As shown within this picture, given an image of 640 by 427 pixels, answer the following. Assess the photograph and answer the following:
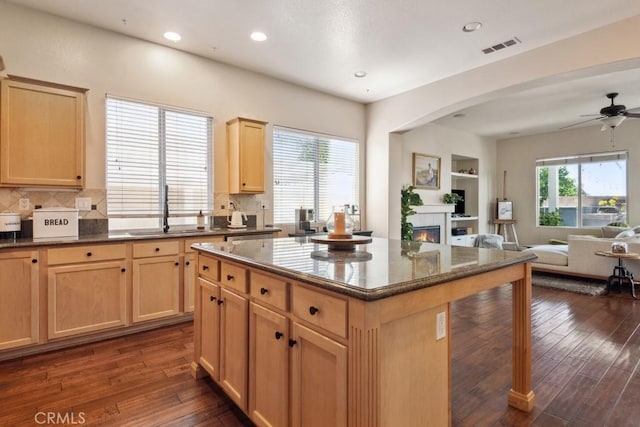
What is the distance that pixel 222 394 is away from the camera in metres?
2.16

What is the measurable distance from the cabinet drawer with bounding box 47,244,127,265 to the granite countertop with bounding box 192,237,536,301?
1233mm

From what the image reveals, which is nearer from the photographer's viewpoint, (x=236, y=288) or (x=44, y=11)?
(x=236, y=288)

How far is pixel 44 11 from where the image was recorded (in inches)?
124

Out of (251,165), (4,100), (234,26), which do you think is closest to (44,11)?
(4,100)

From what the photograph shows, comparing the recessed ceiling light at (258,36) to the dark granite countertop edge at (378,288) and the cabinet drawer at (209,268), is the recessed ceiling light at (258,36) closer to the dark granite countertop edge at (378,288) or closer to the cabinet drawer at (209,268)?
the cabinet drawer at (209,268)

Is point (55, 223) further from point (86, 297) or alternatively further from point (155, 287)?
point (155, 287)

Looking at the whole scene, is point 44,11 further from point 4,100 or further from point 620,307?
point 620,307

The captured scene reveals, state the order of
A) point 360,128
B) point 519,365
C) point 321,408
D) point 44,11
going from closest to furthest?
point 321,408 → point 519,365 → point 44,11 → point 360,128

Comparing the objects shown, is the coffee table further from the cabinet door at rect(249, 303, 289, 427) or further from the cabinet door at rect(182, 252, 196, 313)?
the cabinet door at rect(182, 252, 196, 313)

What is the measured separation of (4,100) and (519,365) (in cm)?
430

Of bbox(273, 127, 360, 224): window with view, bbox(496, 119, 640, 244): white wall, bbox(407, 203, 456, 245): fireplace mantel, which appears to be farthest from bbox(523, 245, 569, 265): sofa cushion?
bbox(273, 127, 360, 224): window with view

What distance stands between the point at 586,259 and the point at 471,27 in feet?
13.6

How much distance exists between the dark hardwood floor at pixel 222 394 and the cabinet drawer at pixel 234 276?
2.46ft

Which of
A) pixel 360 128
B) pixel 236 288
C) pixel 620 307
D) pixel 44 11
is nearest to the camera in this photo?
pixel 236 288
